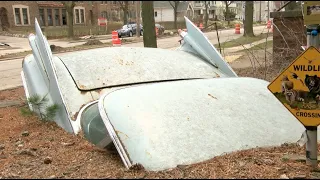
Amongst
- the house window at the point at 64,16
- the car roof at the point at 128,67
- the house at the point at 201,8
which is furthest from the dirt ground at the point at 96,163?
the house at the point at 201,8

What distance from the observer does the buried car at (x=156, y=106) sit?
2.99 meters

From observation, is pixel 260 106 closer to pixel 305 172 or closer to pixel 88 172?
pixel 305 172

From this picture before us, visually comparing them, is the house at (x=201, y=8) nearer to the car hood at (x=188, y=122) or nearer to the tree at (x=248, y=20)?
the tree at (x=248, y=20)

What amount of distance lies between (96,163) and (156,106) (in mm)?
694

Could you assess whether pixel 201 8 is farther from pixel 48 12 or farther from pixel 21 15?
pixel 21 15

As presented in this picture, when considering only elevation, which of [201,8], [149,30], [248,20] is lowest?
[149,30]

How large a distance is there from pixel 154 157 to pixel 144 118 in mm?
409

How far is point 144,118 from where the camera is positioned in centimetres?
315

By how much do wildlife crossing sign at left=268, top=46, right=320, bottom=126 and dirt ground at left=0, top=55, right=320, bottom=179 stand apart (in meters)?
0.40

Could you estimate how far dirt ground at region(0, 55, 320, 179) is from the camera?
105 inches

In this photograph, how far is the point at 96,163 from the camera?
2994 millimetres

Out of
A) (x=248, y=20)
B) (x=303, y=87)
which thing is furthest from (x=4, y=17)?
(x=303, y=87)

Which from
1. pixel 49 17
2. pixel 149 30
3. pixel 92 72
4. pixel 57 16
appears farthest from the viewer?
pixel 57 16

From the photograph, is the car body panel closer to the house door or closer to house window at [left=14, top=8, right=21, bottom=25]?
the house door
